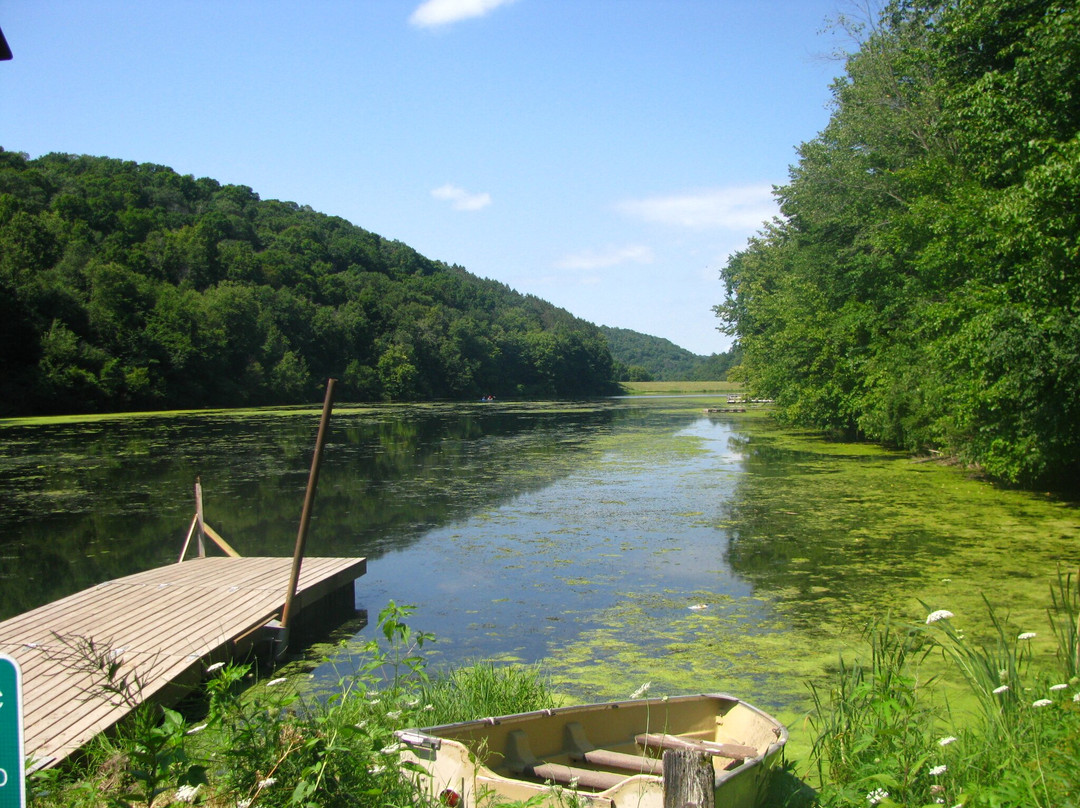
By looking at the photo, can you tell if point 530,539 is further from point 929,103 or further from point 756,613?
point 929,103

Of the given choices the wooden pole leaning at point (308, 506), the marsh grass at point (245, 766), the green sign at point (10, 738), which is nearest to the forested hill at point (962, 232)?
the wooden pole leaning at point (308, 506)

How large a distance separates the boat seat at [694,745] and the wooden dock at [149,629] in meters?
2.34

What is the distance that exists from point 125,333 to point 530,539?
42469mm

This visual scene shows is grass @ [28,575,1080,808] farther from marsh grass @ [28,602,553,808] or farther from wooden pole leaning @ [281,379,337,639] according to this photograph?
wooden pole leaning @ [281,379,337,639]

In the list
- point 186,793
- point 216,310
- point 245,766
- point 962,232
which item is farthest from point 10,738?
point 216,310

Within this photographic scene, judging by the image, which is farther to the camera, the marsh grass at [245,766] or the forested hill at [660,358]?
the forested hill at [660,358]

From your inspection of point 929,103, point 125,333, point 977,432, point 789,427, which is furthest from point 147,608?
point 125,333

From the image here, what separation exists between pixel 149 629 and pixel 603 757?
3601mm

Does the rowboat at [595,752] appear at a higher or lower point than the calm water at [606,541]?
higher

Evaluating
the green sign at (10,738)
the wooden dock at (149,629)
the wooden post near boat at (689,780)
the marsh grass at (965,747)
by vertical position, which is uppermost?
the green sign at (10,738)

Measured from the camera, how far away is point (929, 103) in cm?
1594

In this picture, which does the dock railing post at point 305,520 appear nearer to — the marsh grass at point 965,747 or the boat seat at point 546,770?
the boat seat at point 546,770

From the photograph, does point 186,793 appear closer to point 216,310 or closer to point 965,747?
point 965,747

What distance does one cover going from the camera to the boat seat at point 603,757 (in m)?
3.76
